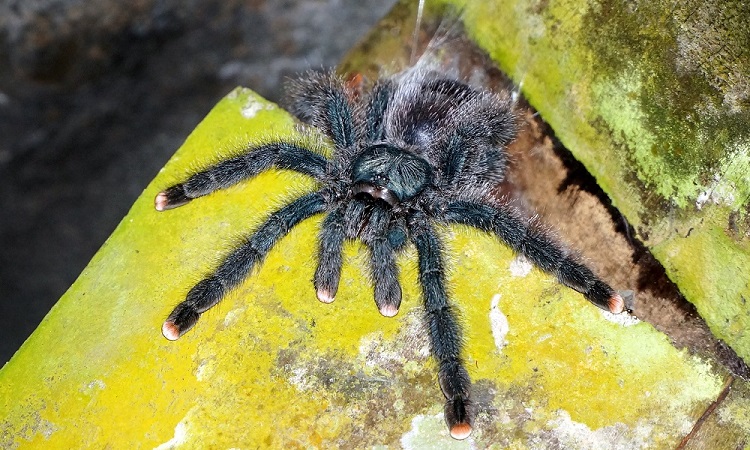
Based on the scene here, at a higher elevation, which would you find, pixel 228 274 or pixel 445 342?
pixel 445 342

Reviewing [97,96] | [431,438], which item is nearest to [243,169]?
[431,438]

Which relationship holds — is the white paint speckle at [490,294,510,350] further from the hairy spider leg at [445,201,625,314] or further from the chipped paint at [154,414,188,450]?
the chipped paint at [154,414,188,450]

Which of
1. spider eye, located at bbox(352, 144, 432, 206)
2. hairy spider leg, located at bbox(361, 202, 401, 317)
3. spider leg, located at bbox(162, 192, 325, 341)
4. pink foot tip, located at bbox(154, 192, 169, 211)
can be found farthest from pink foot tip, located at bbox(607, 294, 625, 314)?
pink foot tip, located at bbox(154, 192, 169, 211)

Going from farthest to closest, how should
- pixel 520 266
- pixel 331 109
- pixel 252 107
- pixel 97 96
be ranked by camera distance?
pixel 97 96 < pixel 252 107 < pixel 331 109 < pixel 520 266

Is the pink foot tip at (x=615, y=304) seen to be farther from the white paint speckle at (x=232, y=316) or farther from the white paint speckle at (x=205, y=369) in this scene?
the white paint speckle at (x=205, y=369)

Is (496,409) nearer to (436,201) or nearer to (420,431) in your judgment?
(420,431)

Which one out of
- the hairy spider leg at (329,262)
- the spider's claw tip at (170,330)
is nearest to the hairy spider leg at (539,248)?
the hairy spider leg at (329,262)

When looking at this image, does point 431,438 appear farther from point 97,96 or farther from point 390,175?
point 97,96
